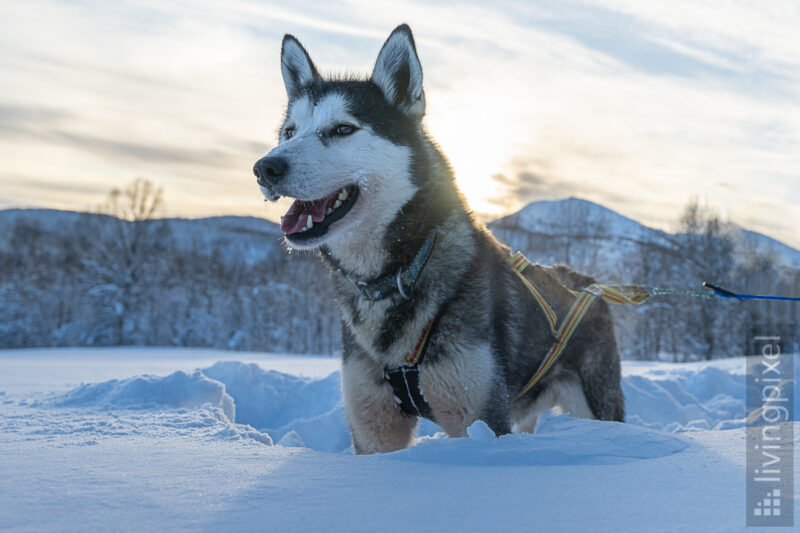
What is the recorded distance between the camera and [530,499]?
1638 millimetres

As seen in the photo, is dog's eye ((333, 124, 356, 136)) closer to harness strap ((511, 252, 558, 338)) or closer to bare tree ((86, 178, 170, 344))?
harness strap ((511, 252, 558, 338))

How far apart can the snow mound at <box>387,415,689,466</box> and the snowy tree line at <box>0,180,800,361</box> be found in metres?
24.4

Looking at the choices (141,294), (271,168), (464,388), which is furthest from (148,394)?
(141,294)

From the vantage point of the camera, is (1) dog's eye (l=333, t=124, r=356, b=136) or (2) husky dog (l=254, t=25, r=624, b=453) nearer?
(2) husky dog (l=254, t=25, r=624, b=453)

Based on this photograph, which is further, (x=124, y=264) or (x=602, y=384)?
(x=124, y=264)

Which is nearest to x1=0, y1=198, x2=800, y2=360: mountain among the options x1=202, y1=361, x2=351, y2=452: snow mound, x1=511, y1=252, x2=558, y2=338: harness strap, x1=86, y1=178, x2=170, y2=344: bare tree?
x1=86, y1=178, x2=170, y2=344: bare tree

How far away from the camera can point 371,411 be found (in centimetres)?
289

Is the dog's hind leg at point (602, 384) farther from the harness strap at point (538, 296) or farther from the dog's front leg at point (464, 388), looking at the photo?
the dog's front leg at point (464, 388)

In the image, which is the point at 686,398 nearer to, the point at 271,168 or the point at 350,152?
the point at 350,152

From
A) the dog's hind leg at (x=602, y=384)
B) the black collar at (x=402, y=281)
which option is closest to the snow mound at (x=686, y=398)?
the dog's hind leg at (x=602, y=384)

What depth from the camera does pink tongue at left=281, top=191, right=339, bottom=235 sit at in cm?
279

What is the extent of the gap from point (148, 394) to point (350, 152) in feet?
8.10

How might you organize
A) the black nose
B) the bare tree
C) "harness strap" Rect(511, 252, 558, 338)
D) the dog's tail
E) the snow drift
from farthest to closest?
the bare tree, the dog's tail, "harness strap" Rect(511, 252, 558, 338), the black nose, the snow drift

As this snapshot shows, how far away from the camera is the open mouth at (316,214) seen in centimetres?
273
